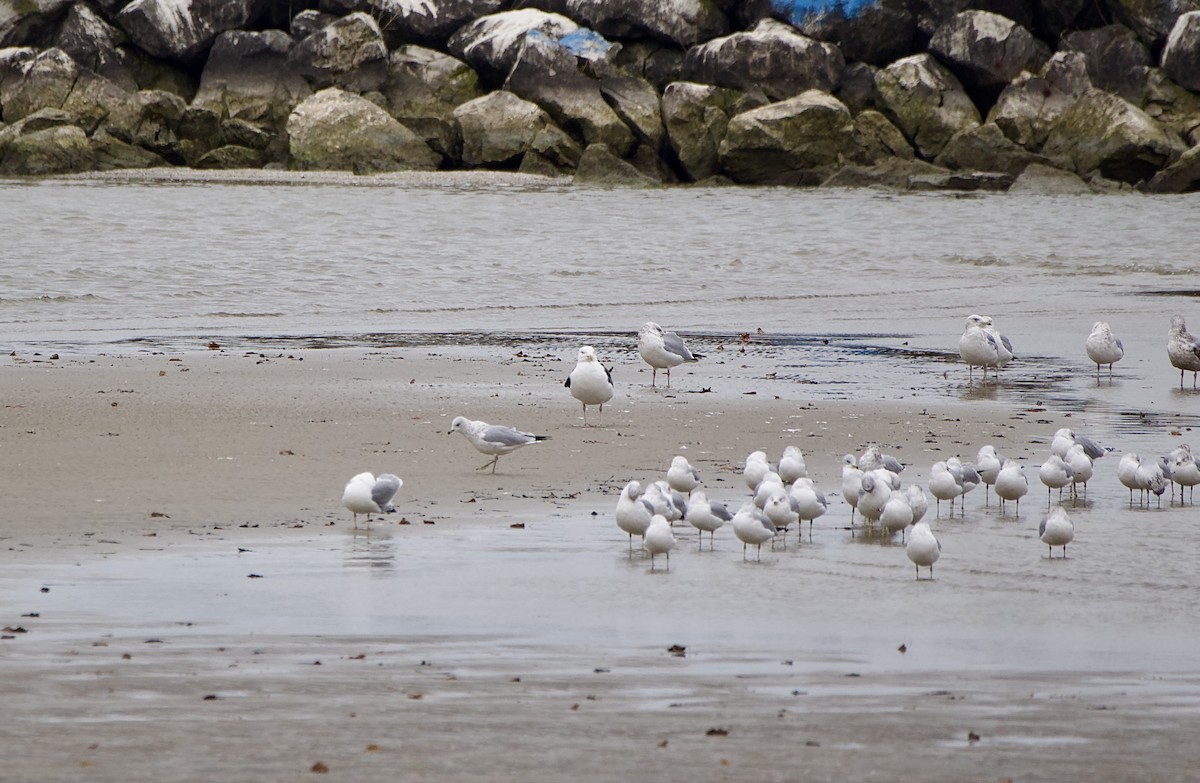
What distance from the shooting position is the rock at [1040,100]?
42.6m

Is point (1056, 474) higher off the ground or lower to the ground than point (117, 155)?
lower

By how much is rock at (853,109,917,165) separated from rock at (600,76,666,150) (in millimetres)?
5451

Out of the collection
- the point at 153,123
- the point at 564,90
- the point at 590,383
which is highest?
the point at 564,90


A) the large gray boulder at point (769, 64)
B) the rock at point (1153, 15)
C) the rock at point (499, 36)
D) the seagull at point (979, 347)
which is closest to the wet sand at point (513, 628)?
the seagull at point (979, 347)

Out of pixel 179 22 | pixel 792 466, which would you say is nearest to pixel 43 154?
pixel 179 22

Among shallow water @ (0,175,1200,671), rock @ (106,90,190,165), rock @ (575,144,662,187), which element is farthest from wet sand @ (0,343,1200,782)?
rock @ (106,90,190,165)

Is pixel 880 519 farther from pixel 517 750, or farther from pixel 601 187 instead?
pixel 601 187

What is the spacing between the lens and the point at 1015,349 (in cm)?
1490

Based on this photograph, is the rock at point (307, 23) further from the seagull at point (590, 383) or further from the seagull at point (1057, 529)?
the seagull at point (1057, 529)

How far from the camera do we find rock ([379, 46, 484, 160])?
45.5 m

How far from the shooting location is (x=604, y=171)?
137 feet

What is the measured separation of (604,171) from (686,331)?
25.7 m

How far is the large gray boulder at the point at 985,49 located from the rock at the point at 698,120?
611 cm

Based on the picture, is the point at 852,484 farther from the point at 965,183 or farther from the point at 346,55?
the point at 346,55
